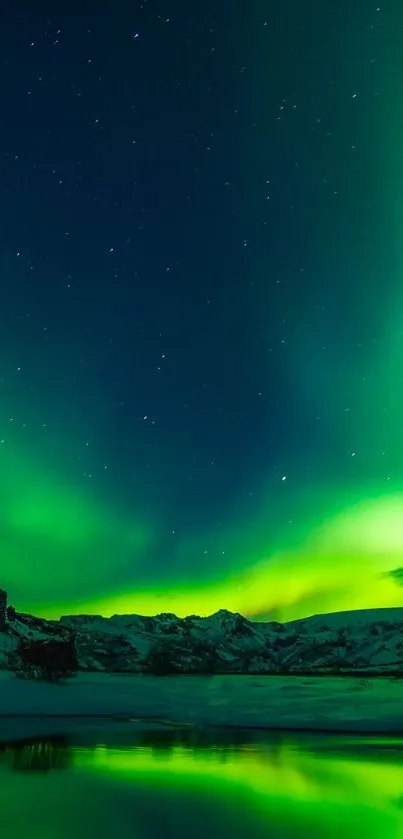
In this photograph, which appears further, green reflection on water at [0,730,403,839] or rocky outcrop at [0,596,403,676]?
rocky outcrop at [0,596,403,676]

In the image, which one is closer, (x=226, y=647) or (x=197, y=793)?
(x=197, y=793)

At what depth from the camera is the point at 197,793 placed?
2264 centimetres

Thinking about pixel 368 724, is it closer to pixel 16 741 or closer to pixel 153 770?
pixel 16 741

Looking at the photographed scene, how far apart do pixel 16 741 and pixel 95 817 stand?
96.5 ft

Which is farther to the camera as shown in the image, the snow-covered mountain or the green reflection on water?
the snow-covered mountain

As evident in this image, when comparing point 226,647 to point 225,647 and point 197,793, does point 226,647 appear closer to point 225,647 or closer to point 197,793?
point 225,647

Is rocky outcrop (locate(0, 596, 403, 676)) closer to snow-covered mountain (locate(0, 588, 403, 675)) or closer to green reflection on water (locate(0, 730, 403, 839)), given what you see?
snow-covered mountain (locate(0, 588, 403, 675))

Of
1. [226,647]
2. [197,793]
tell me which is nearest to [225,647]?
[226,647]

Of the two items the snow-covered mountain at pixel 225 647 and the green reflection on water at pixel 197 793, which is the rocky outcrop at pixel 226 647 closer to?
the snow-covered mountain at pixel 225 647

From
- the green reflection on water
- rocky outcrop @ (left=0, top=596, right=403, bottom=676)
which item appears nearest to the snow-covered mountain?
rocky outcrop @ (left=0, top=596, right=403, bottom=676)

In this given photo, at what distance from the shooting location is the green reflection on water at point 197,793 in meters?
16.9

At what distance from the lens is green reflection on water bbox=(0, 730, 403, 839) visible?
16.9 metres

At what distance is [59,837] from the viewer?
615 inches

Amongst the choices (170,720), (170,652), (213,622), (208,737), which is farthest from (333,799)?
(213,622)
